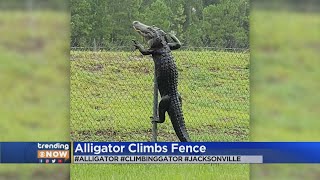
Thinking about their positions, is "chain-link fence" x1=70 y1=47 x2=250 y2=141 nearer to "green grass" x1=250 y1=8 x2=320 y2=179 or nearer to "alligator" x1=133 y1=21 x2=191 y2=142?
"alligator" x1=133 y1=21 x2=191 y2=142

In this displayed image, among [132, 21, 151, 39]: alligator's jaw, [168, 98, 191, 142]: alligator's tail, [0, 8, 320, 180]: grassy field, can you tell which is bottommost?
[168, 98, 191, 142]: alligator's tail

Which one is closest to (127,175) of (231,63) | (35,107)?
(35,107)

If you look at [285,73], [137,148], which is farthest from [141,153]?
[285,73]

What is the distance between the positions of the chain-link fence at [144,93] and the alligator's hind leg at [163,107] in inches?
2.9

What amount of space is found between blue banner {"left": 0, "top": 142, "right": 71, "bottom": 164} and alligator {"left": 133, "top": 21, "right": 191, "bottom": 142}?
0.85 meters

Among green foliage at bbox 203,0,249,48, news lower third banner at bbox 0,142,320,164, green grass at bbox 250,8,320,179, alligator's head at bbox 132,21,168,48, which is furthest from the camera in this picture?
alligator's head at bbox 132,21,168,48

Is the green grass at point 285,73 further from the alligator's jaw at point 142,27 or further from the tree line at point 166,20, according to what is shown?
the alligator's jaw at point 142,27

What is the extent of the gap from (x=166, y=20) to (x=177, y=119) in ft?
2.72

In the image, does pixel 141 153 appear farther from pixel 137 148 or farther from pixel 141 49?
pixel 141 49

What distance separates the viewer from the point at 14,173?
4738mm

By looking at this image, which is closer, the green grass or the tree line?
the green grass

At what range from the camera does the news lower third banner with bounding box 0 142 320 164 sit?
466 centimetres

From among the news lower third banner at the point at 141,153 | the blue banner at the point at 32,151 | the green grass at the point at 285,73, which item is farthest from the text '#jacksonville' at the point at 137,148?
the green grass at the point at 285,73

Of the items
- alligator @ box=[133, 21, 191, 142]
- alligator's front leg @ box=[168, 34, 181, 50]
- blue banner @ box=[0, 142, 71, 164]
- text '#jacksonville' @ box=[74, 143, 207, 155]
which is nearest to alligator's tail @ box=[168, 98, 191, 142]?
alligator @ box=[133, 21, 191, 142]
